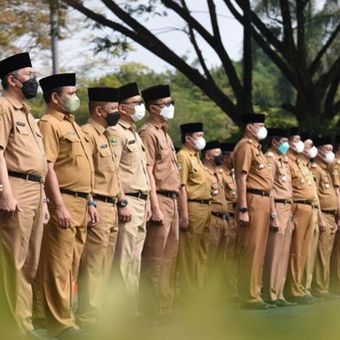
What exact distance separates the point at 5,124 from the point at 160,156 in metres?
2.74

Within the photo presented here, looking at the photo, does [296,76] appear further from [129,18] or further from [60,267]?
[60,267]

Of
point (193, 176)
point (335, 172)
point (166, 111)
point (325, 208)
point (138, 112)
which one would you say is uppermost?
point (138, 112)

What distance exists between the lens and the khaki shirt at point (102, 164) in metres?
7.07

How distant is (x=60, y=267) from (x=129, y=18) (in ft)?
36.3

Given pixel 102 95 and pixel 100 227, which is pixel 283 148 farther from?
pixel 100 227

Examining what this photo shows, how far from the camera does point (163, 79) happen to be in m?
37.4

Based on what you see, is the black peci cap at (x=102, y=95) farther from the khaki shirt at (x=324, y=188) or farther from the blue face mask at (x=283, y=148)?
the khaki shirt at (x=324, y=188)

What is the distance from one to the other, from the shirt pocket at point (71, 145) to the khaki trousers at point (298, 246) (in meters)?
4.85

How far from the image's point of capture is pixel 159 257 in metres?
8.50

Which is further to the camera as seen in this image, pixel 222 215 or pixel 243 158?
pixel 222 215

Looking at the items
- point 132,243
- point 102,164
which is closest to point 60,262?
point 102,164

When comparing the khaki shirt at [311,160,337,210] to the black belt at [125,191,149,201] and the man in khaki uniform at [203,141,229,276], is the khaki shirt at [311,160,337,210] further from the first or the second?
the black belt at [125,191,149,201]

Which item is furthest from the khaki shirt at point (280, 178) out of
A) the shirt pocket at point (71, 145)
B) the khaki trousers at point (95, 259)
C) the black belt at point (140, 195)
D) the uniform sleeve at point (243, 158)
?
the shirt pocket at point (71, 145)

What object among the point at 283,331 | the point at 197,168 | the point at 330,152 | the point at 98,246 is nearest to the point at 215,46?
the point at 330,152
